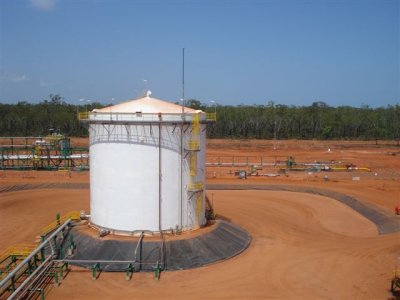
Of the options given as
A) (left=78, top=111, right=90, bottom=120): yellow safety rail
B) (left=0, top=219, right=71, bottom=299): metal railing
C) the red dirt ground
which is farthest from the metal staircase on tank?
(left=0, top=219, right=71, bottom=299): metal railing

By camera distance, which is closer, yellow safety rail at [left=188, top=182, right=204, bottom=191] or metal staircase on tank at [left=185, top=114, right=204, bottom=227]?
metal staircase on tank at [left=185, top=114, right=204, bottom=227]

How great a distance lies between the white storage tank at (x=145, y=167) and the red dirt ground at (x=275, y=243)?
4.06 m

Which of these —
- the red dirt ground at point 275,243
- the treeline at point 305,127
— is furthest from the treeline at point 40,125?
the red dirt ground at point 275,243

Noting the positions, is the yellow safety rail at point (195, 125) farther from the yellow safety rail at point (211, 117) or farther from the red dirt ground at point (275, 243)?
the red dirt ground at point (275, 243)

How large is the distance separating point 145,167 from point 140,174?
575mm

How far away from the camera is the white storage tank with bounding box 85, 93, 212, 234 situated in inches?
1030

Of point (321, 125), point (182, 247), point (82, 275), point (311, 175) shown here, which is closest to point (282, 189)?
point (311, 175)

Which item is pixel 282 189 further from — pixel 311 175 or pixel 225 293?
pixel 225 293

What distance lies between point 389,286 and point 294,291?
5.76 meters

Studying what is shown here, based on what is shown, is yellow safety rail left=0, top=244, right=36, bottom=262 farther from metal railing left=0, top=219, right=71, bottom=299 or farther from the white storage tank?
the white storage tank

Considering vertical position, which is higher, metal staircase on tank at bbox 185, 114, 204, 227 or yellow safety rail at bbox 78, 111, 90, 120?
yellow safety rail at bbox 78, 111, 90, 120

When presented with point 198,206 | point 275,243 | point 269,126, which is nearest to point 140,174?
point 198,206

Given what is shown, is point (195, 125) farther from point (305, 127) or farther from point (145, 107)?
point (305, 127)

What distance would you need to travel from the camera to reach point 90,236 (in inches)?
1061
